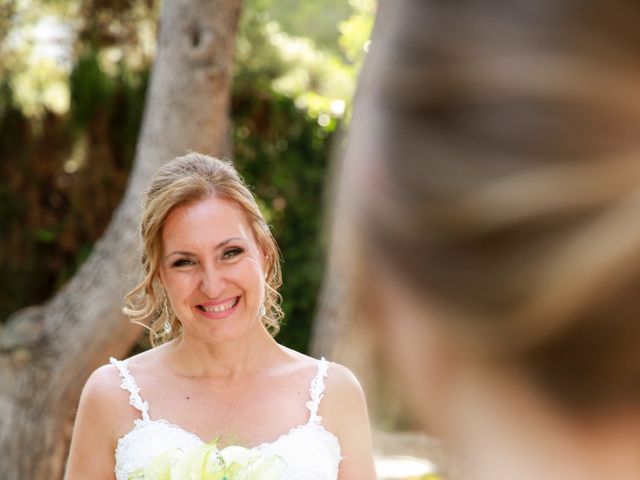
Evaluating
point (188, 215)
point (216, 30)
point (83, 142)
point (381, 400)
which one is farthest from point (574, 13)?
point (83, 142)

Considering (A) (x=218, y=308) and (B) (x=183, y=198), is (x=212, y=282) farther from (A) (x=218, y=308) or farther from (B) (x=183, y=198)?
(B) (x=183, y=198)

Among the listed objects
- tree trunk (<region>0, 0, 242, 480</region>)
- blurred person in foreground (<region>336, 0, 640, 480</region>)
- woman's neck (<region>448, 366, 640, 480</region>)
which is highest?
blurred person in foreground (<region>336, 0, 640, 480</region>)

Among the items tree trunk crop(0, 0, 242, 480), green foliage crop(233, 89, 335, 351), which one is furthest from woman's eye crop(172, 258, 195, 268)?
green foliage crop(233, 89, 335, 351)

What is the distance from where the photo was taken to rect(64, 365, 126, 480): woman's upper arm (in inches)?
128

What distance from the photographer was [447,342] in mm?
456

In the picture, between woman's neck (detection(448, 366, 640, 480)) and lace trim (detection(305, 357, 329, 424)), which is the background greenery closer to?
lace trim (detection(305, 357, 329, 424))

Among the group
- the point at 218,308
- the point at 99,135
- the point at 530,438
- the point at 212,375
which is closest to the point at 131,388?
the point at 212,375

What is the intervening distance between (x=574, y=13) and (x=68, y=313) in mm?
5295

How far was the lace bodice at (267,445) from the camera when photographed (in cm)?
320

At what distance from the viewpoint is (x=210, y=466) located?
2.68 m

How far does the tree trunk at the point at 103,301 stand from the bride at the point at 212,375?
2.00 meters

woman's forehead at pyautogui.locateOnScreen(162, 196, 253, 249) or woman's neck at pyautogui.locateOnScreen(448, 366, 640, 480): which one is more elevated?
woman's neck at pyautogui.locateOnScreen(448, 366, 640, 480)

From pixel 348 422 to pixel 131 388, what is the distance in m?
0.73

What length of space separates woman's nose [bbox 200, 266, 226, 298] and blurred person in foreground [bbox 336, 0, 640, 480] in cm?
274
